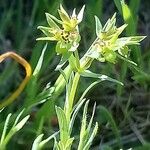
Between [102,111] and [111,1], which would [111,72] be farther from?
[111,1]

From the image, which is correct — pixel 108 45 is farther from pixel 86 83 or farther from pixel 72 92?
pixel 86 83

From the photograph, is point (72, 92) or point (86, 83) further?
point (86, 83)

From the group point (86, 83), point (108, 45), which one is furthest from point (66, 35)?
point (86, 83)

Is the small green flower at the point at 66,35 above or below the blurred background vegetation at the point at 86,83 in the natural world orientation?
above

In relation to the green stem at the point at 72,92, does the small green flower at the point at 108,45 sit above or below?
above

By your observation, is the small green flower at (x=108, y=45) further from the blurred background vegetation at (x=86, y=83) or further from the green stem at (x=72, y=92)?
the blurred background vegetation at (x=86, y=83)

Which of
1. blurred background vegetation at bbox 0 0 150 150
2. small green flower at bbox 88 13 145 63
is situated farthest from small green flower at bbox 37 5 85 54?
blurred background vegetation at bbox 0 0 150 150

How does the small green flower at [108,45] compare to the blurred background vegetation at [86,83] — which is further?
the blurred background vegetation at [86,83]

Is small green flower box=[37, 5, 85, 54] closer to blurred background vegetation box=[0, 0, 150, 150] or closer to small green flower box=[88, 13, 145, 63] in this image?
small green flower box=[88, 13, 145, 63]

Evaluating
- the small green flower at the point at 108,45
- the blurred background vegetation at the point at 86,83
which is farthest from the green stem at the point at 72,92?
the blurred background vegetation at the point at 86,83

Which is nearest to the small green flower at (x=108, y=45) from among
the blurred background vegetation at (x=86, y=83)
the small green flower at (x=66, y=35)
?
the small green flower at (x=66, y=35)
